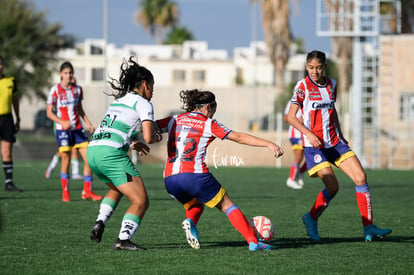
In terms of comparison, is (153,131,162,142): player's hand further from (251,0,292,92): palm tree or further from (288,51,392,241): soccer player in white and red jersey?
(251,0,292,92): palm tree

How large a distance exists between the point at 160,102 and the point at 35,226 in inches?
1980

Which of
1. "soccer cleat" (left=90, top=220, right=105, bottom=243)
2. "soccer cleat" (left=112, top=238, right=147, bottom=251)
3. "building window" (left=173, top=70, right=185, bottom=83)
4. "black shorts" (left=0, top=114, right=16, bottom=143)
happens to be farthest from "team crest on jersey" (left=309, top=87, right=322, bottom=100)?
"building window" (left=173, top=70, right=185, bottom=83)

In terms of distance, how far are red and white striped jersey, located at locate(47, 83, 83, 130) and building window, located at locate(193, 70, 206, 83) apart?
62561mm

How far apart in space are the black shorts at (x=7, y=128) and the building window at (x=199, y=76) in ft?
202

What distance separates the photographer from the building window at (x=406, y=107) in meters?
31.6

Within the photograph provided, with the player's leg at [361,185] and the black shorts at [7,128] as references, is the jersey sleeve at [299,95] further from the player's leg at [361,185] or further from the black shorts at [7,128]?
the black shorts at [7,128]

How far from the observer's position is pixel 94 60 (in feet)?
246

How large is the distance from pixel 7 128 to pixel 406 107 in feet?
68.6

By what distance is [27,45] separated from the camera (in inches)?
2012

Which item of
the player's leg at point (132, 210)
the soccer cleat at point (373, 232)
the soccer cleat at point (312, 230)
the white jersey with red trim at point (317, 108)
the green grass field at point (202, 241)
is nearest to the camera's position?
the green grass field at point (202, 241)

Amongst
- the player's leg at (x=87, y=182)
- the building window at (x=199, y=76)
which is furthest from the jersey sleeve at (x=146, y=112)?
the building window at (x=199, y=76)

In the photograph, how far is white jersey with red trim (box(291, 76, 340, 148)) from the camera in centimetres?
882

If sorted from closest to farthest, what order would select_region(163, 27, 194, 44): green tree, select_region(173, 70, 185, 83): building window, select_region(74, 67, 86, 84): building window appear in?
select_region(74, 67, 86, 84): building window
select_region(173, 70, 185, 83): building window
select_region(163, 27, 194, 44): green tree

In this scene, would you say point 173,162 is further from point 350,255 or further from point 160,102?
point 160,102
